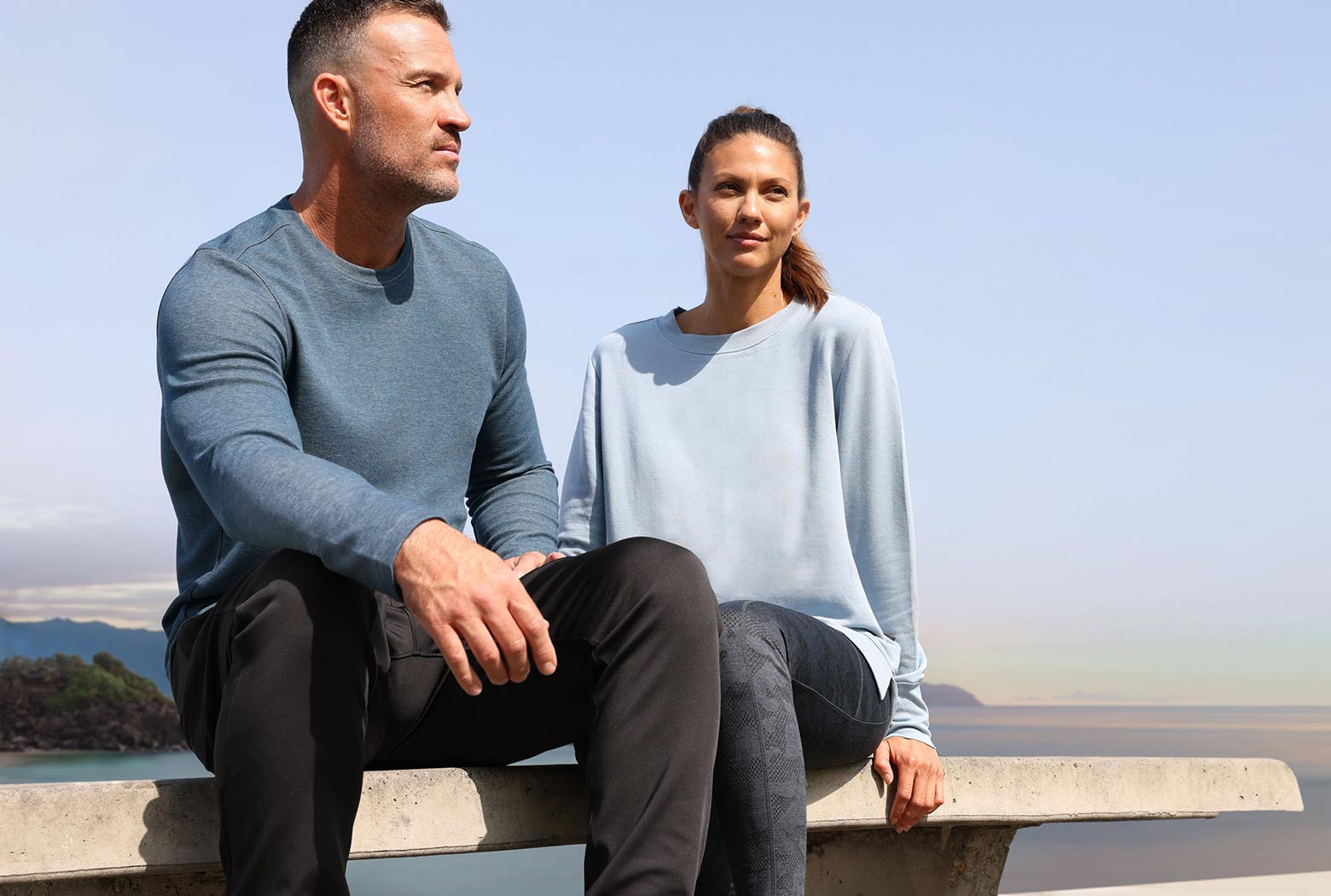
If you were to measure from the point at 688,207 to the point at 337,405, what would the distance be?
929 millimetres

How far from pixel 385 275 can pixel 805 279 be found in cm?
80

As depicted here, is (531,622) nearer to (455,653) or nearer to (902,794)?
(455,653)

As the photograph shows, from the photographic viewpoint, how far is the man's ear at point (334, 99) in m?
1.95

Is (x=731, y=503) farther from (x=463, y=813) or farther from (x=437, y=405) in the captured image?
(x=463, y=813)

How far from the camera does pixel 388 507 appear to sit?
1422mm

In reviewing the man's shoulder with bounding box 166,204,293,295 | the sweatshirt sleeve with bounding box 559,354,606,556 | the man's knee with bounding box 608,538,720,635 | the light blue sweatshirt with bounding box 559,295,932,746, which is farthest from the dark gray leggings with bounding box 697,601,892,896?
the man's shoulder with bounding box 166,204,293,295

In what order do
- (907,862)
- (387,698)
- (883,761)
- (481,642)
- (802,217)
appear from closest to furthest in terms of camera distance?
(481,642) < (387,698) < (883,761) < (802,217) < (907,862)

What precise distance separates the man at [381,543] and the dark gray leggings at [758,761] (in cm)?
19

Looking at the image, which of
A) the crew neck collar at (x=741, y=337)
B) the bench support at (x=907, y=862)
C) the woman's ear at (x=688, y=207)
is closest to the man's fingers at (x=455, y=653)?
the crew neck collar at (x=741, y=337)

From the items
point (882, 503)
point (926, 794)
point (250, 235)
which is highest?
point (250, 235)

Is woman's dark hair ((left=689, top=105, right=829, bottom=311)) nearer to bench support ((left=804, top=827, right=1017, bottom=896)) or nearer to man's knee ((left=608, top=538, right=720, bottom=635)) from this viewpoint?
man's knee ((left=608, top=538, right=720, bottom=635))

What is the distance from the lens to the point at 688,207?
2.50 m

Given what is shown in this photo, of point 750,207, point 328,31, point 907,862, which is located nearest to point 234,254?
point 328,31

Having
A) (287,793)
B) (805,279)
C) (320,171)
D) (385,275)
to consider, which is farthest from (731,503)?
(287,793)
